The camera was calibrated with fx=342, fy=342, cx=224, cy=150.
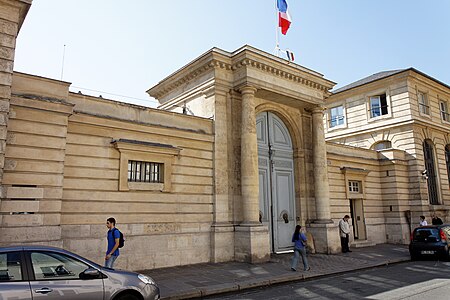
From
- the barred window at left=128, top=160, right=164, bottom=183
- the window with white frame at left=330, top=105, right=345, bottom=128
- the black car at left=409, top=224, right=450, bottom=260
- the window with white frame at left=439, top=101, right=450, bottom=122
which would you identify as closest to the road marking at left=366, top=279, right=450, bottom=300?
the black car at left=409, top=224, right=450, bottom=260

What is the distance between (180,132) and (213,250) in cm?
413

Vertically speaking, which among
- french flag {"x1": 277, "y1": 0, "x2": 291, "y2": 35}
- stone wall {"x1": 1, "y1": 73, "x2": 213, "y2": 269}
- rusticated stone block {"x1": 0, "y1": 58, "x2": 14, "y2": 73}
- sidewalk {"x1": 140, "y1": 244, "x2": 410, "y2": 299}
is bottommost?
sidewalk {"x1": 140, "y1": 244, "x2": 410, "y2": 299}

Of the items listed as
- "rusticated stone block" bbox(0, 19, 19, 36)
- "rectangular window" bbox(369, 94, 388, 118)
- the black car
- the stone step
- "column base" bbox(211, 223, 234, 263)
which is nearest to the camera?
"rusticated stone block" bbox(0, 19, 19, 36)

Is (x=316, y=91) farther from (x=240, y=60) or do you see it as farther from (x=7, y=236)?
(x=7, y=236)

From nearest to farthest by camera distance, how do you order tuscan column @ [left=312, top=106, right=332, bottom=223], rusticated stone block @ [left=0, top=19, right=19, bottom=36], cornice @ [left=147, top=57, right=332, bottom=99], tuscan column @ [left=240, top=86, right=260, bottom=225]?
rusticated stone block @ [left=0, top=19, right=19, bottom=36], tuscan column @ [left=240, top=86, right=260, bottom=225], cornice @ [left=147, top=57, right=332, bottom=99], tuscan column @ [left=312, top=106, right=332, bottom=223]

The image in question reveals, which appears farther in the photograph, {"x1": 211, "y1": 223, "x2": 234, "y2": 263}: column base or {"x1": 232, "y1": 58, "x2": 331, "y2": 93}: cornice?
{"x1": 232, "y1": 58, "x2": 331, "y2": 93}: cornice

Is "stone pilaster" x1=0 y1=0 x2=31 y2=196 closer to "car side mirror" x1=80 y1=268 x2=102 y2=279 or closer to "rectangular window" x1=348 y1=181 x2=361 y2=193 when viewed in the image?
"car side mirror" x1=80 y1=268 x2=102 y2=279

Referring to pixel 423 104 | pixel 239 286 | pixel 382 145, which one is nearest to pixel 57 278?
pixel 239 286

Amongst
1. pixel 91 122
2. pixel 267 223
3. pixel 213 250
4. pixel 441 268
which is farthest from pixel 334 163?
pixel 91 122

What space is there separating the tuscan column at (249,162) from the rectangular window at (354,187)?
25.8ft

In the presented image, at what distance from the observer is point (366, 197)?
18.6m

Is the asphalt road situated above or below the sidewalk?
below

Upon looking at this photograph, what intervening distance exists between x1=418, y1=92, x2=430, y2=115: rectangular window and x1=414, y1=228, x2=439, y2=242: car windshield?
10.8 metres

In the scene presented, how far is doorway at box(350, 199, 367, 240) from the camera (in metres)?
18.2
